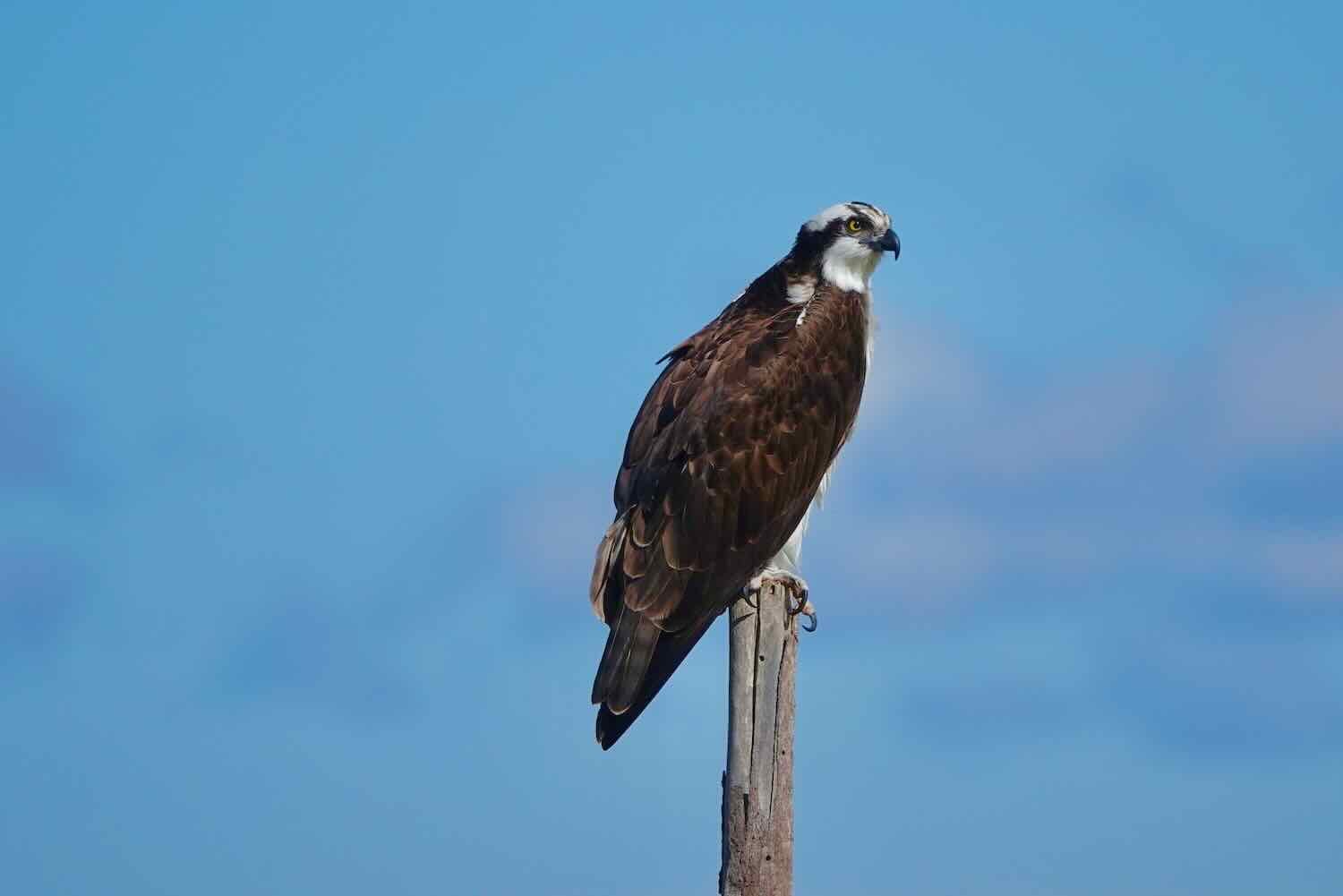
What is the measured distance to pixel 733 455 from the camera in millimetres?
9664

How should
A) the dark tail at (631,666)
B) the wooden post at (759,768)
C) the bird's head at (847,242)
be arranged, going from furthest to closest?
the bird's head at (847,242), the dark tail at (631,666), the wooden post at (759,768)

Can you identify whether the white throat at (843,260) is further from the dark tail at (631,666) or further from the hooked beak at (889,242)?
the dark tail at (631,666)

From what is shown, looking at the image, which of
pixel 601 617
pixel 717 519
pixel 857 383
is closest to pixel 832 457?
pixel 857 383

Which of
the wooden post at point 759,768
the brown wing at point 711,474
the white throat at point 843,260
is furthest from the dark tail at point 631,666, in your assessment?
the white throat at point 843,260

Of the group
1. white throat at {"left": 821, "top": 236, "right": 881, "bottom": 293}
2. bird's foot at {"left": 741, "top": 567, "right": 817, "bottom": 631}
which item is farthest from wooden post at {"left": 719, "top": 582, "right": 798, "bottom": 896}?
white throat at {"left": 821, "top": 236, "right": 881, "bottom": 293}

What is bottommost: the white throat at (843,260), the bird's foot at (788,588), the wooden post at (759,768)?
the wooden post at (759,768)

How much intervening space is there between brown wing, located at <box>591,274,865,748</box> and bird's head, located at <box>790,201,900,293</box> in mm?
275

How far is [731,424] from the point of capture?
9688 mm

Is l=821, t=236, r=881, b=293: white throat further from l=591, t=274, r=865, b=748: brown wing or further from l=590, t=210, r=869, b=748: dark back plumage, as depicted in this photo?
l=591, t=274, r=865, b=748: brown wing

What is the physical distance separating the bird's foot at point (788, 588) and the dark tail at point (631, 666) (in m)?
0.40

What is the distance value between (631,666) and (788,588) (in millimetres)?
1144

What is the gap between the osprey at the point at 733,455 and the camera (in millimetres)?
9062

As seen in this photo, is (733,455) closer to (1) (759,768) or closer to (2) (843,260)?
(2) (843,260)

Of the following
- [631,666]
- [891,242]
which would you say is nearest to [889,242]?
[891,242]
